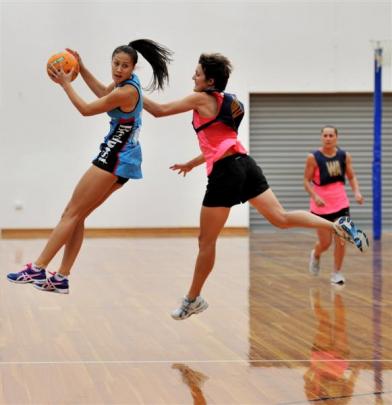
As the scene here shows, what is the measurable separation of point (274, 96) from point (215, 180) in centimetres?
1144

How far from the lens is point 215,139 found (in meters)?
5.68

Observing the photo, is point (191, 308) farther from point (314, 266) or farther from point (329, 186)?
point (314, 266)

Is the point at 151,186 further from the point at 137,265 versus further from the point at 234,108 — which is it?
the point at 234,108

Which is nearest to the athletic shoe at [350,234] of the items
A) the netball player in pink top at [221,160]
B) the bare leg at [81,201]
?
the netball player in pink top at [221,160]

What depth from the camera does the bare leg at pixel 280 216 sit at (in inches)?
224

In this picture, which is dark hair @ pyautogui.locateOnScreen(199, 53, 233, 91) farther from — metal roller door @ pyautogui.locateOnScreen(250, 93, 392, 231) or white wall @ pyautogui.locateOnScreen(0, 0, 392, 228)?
metal roller door @ pyautogui.locateOnScreen(250, 93, 392, 231)

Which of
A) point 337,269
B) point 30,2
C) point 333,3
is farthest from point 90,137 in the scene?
point 337,269

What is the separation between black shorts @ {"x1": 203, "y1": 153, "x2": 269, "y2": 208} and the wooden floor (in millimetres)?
931

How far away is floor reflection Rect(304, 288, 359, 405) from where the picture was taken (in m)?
4.58

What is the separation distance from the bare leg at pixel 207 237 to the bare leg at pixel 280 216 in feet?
0.72

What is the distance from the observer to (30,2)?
15.8 meters

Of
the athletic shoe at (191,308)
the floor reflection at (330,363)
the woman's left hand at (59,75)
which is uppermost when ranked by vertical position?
the woman's left hand at (59,75)

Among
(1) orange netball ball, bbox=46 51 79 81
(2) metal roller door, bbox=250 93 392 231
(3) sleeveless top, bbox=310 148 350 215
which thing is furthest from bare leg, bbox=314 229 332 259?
(2) metal roller door, bbox=250 93 392 231

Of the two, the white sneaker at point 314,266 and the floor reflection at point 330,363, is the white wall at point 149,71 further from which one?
the floor reflection at point 330,363
